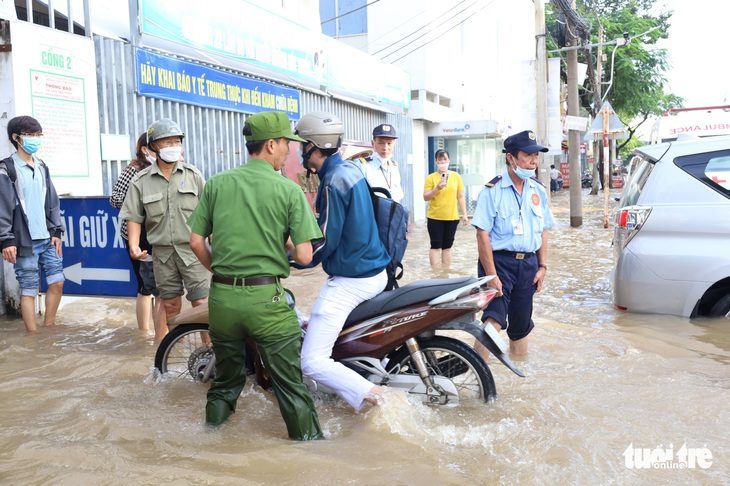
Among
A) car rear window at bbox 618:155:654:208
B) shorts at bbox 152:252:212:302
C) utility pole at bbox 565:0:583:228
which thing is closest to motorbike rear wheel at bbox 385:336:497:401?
shorts at bbox 152:252:212:302

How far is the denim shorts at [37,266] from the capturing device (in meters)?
6.44

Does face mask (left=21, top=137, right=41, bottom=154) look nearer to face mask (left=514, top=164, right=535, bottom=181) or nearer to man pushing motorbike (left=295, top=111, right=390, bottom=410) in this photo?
man pushing motorbike (left=295, top=111, right=390, bottom=410)

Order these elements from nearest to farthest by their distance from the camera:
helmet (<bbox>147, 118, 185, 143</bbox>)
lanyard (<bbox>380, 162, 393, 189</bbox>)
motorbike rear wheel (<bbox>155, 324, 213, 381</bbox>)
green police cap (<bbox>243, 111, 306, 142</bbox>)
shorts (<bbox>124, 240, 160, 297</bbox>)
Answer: green police cap (<bbox>243, 111, 306, 142</bbox>) < motorbike rear wheel (<bbox>155, 324, 213, 381</bbox>) < helmet (<bbox>147, 118, 185, 143</bbox>) < shorts (<bbox>124, 240, 160, 297</bbox>) < lanyard (<bbox>380, 162, 393, 189</bbox>)

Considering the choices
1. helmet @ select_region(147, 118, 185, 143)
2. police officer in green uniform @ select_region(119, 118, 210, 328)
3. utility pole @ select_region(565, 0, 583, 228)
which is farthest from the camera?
utility pole @ select_region(565, 0, 583, 228)

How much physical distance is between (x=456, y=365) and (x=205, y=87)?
24.1ft

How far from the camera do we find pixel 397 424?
4.09m

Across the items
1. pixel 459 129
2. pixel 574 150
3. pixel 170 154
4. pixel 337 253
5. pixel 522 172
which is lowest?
pixel 337 253

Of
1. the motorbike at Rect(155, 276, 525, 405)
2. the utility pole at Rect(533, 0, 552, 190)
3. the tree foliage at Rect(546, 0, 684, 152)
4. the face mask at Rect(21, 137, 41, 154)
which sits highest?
the tree foliage at Rect(546, 0, 684, 152)

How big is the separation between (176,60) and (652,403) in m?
7.56

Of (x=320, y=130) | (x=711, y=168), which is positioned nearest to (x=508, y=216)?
(x=320, y=130)

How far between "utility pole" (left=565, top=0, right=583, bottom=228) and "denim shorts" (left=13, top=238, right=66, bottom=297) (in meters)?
13.8

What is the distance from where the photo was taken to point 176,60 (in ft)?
32.1

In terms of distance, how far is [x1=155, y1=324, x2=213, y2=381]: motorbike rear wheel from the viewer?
477 cm

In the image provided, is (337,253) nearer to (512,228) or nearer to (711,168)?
(512,228)
